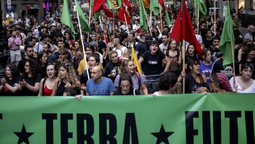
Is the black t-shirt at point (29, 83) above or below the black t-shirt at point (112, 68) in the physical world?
below

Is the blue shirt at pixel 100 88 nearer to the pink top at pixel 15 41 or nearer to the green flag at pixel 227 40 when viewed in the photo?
the green flag at pixel 227 40

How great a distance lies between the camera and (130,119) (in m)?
5.35

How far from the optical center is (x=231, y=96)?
5.29 meters

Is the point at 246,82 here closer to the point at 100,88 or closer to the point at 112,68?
the point at 100,88

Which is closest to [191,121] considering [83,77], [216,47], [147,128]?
[147,128]

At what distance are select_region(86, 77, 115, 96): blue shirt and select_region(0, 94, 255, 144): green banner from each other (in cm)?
131

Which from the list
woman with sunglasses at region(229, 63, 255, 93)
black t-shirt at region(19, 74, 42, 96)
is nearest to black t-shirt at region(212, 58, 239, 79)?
woman with sunglasses at region(229, 63, 255, 93)

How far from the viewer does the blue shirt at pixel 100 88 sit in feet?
22.0

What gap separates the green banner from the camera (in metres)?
5.28

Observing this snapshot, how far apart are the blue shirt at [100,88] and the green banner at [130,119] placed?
1308 millimetres

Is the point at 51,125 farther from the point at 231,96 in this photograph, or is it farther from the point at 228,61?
the point at 228,61

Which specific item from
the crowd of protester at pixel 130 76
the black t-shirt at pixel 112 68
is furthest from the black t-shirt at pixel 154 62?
the black t-shirt at pixel 112 68

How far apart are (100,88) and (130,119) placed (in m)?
1.47

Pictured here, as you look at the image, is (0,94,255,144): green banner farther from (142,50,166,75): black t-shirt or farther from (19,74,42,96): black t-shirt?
(142,50,166,75): black t-shirt
